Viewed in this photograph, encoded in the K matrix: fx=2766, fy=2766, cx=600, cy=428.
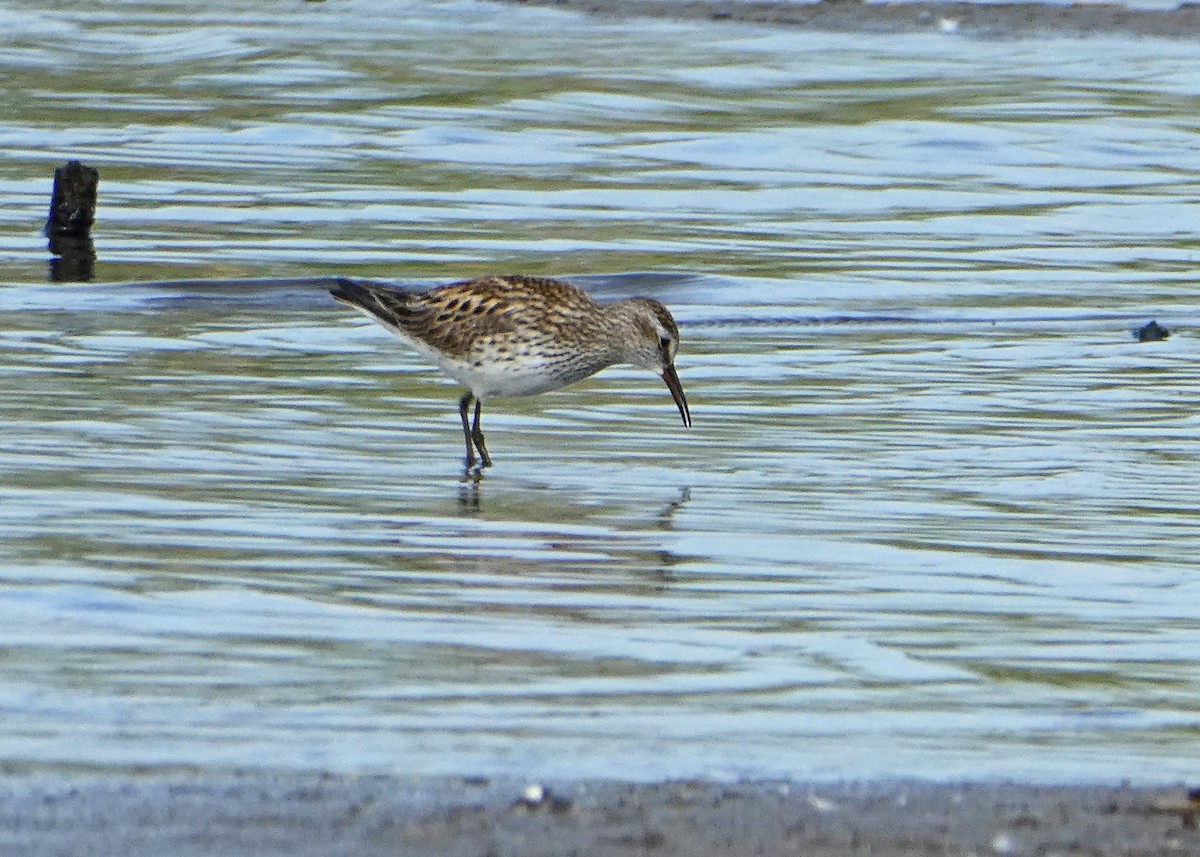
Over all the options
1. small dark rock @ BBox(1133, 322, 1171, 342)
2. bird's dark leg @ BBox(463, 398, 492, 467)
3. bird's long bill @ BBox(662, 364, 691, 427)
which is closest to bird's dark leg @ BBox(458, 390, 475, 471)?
bird's dark leg @ BBox(463, 398, 492, 467)

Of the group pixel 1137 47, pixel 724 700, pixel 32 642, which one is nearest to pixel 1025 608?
pixel 724 700

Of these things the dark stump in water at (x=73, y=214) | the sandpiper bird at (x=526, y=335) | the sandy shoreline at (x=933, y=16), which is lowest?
the sandy shoreline at (x=933, y=16)

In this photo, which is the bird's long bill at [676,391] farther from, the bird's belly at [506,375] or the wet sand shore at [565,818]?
the wet sand shore at [565,818]

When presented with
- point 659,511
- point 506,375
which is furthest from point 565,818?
point 506,375

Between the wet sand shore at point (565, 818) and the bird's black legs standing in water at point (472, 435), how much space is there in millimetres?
4839

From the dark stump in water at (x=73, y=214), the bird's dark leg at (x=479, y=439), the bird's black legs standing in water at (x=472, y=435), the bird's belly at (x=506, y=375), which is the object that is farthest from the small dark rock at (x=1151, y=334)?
the dark stump in water at (x=73, y=214)

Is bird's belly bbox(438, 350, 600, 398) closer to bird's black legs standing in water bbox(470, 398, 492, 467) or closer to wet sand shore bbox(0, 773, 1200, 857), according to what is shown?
bird's black legs standing in water bbox(470, 398, 492, 467)

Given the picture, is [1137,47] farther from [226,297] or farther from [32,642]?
[32,642]

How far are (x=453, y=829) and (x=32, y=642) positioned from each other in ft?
6.96

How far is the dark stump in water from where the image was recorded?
53.0 ft

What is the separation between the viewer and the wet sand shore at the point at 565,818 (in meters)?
5.73

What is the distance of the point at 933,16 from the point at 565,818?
2547 cm

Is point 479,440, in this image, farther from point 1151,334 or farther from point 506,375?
point 1151,334

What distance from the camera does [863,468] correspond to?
35.6ft
